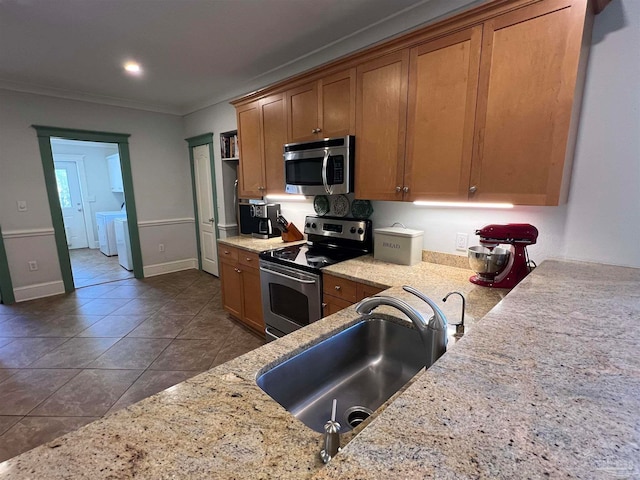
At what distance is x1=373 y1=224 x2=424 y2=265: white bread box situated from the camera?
208 cm

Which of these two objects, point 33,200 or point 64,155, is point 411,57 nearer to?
point 33,200

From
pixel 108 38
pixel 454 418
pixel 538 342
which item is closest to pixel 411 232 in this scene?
pixel 538 342

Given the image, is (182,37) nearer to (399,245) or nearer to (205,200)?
(399,245)

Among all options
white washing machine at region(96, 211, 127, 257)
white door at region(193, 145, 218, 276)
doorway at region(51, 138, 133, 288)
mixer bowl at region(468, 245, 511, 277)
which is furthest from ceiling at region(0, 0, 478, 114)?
doorway at region(51, 138, 133, 288)

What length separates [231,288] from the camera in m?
3.15

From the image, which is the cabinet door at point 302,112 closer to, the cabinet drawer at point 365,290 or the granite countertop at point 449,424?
the cabinet drawer at point 365,290

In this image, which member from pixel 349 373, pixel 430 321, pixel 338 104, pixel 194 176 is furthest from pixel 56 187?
pixel 430 321

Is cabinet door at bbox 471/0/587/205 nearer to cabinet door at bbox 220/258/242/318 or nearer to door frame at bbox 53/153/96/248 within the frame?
cabinet door at bbox 220/258/242/318

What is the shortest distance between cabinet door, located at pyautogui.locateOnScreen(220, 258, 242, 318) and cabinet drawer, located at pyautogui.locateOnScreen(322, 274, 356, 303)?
121cm

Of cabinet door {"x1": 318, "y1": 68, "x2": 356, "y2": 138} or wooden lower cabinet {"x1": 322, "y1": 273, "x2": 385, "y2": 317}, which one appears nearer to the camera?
wooden lower cabinet {"x1": 322, "y1": 273, "x2": 385, "y2": 317}

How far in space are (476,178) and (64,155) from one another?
805 cm

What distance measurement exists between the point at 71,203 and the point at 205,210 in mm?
4172

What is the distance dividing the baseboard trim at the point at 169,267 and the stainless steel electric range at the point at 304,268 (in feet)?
10.2

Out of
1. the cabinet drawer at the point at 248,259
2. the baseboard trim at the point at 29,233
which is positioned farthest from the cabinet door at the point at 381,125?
the baseboard trim at the point at 29,233
